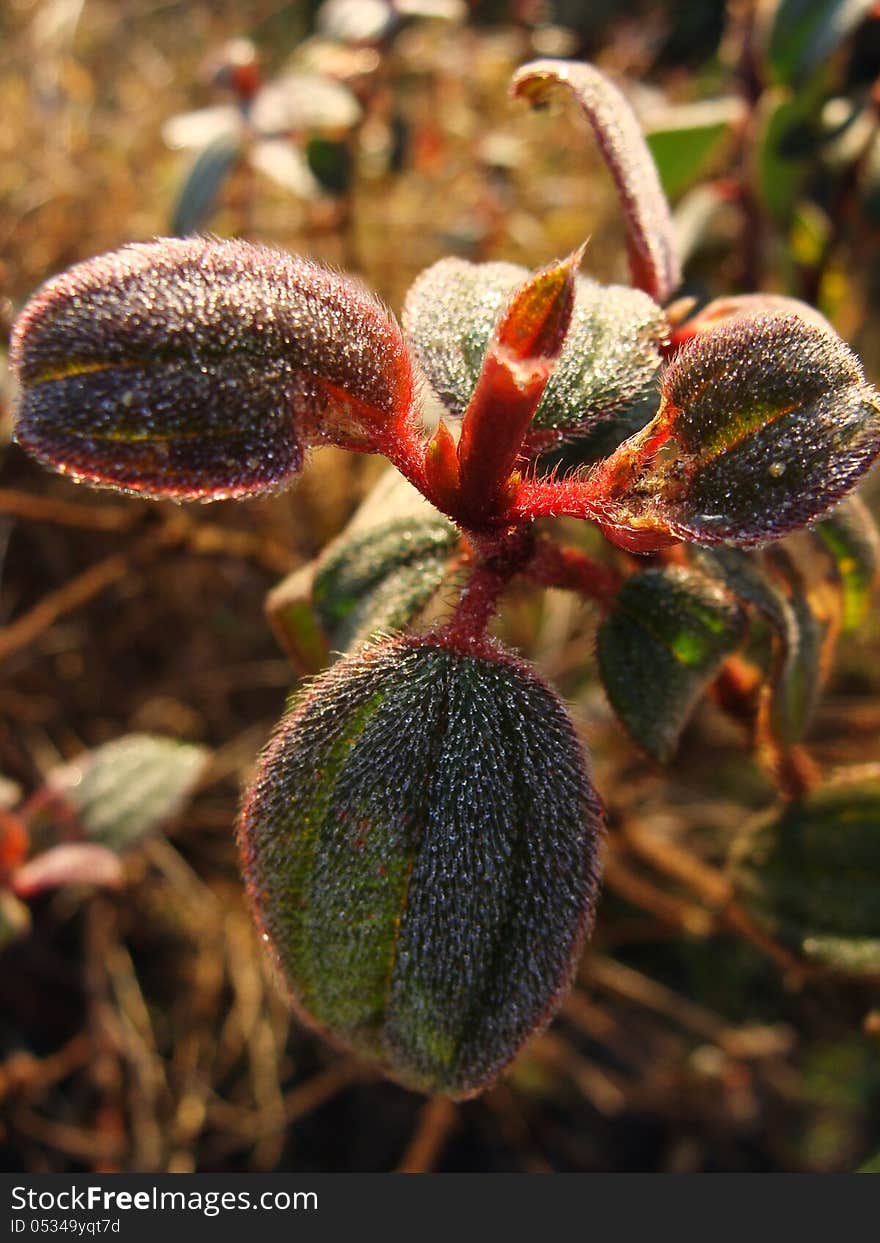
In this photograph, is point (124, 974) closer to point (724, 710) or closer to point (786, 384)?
point (724, 710)

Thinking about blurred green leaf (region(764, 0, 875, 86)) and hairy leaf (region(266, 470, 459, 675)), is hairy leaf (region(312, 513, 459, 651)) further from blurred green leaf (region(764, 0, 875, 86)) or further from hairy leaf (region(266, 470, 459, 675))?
blurred green leaf (region(764, 0, 875, 86))

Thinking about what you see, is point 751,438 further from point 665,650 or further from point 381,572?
point 381,572

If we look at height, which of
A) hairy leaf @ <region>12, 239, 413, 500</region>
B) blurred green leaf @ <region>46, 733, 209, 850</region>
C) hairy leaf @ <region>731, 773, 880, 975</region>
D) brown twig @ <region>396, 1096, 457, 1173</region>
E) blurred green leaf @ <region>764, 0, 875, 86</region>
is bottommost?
brown twig @ <region>396, 1096, 457, 1173</region>

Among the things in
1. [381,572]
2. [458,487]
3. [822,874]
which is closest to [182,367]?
[458,487]

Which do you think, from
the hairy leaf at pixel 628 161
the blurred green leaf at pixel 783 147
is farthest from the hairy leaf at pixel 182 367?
the blurred green leaf at pixel 783 147

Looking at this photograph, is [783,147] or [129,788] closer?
[129,788]

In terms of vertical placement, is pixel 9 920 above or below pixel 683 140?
below

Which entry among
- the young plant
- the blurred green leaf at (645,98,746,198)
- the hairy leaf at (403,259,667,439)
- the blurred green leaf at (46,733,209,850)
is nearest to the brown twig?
the blurred green leaf at (46,733,209,850)
